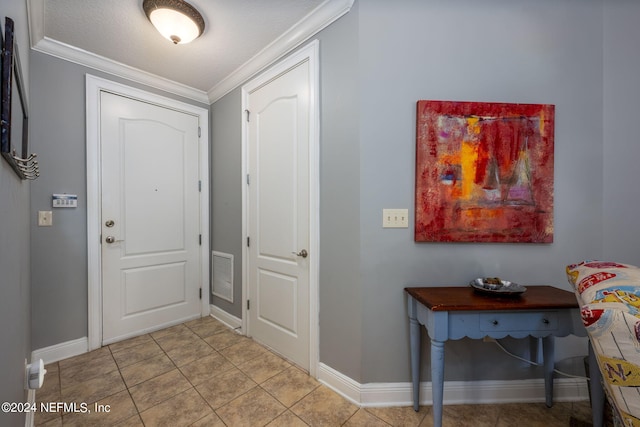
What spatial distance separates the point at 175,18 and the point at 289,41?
2.47ft

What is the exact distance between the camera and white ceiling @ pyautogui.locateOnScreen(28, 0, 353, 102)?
159cm

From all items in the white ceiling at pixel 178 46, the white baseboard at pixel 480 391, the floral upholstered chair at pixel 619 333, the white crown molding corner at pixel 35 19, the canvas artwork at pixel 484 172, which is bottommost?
the white baseboard at pixel 480 391

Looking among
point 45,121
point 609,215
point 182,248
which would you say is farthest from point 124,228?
point 609,215

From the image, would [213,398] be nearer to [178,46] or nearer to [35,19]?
[178,46]

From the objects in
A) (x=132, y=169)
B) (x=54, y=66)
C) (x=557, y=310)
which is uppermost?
(x=54, y=66)

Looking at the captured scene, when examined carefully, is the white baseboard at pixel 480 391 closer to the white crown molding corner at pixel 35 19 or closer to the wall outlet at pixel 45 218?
the wall outlet at pixel 45 218

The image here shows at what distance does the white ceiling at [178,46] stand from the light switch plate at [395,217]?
1.30 m

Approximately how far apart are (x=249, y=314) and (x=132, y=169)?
1723 millimetres

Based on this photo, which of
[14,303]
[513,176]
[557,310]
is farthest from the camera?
[513,176]

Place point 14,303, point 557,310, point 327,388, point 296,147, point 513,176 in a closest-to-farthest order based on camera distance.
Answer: point 14,303
point 557,310
point 513,176
point 327,388
point 296,147

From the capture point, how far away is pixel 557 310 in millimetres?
1212

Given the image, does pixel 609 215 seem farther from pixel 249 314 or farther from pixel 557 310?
pixel 249 314

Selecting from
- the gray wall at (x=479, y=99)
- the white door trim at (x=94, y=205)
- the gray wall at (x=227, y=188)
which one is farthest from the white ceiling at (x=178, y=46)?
the gray wall at (x=479, y=99)

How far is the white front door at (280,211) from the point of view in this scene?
5.98 ft
